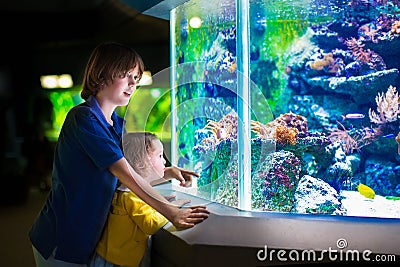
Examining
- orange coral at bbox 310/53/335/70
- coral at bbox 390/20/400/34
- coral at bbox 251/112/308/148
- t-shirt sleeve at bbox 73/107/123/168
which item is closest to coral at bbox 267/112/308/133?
coral at bbox 251/112/308/148

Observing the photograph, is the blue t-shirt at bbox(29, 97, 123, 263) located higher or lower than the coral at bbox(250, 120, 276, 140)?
lower

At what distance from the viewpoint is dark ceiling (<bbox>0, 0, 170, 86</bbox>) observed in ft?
14.9

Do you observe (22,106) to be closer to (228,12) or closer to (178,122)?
(178,122)

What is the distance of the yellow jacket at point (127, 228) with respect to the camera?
6.20ft

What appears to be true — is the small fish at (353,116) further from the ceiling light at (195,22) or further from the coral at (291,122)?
the ceiling light at (195,22)

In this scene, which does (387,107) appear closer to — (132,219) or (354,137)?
(354,137)

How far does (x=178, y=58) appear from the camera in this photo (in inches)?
122

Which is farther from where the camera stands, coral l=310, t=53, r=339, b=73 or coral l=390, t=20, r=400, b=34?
coral l=310, t=53, r=339, b=73

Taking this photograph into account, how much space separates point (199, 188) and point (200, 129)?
0.32m

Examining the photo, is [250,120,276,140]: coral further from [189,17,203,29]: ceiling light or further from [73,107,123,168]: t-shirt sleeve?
[73,107,123,168]: t-shirt sleeve

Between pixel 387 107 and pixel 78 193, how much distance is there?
4.83 feet

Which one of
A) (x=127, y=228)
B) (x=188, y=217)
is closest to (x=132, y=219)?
(x=127, y=228)

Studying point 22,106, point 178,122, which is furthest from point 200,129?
point 22,106

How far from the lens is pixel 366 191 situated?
2396 millimetres
